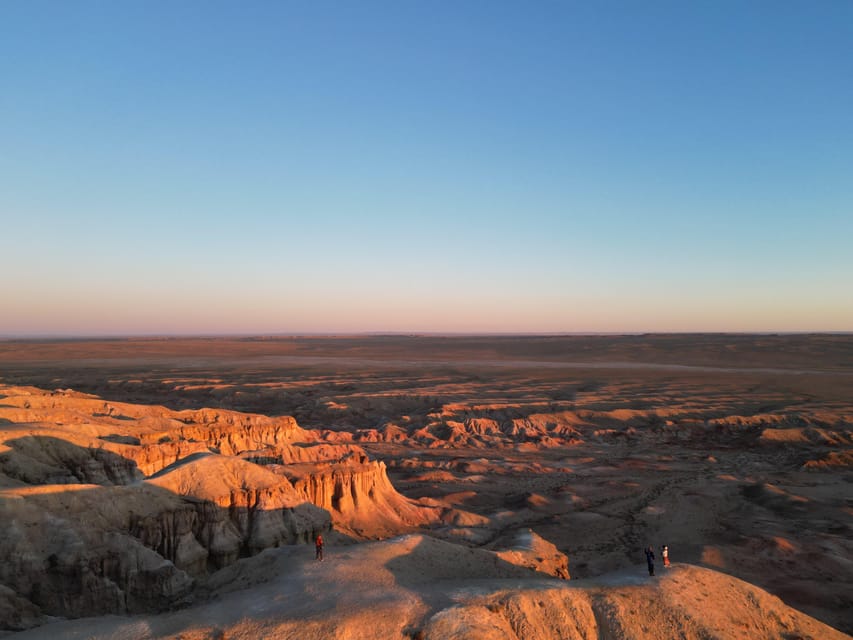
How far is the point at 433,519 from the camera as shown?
2962 cm

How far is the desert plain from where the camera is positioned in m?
13.7

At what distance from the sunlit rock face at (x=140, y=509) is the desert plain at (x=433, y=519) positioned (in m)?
0.08

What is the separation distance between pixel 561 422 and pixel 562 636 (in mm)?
46875

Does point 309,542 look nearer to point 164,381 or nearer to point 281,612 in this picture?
point 281,612

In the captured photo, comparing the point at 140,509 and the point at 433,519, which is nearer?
the point at 140,509

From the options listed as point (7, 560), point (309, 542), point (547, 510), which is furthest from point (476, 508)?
point (7, 560)

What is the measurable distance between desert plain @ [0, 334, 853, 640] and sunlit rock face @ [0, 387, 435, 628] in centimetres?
8

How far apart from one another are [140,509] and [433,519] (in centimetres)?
1502

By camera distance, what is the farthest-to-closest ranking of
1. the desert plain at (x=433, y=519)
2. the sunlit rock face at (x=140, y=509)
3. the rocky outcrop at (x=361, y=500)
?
the rocky outcrop at (x=361, y=500) → the sunlit rock face at (x=140, y=509) → the desert plain at (x=433, y=519)

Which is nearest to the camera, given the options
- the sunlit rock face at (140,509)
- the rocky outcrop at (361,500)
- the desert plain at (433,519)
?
the desert plain at (433,519)

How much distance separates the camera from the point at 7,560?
15922 millimetres

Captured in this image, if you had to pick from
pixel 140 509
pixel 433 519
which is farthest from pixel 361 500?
pixel 140 509

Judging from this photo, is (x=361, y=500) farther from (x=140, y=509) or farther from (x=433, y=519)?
(x=140, y=509)

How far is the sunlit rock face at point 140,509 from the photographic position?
16359mm
